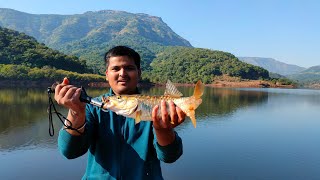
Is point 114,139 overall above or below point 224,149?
above

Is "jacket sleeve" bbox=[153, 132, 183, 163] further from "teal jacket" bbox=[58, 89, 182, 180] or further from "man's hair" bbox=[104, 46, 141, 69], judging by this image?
"man's hair" bbox=[104, 46, 141, 69]

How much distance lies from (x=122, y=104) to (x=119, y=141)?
41cm

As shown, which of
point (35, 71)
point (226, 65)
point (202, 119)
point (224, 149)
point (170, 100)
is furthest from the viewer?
point (226, 65)

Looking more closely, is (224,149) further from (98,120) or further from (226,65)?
(226,65)

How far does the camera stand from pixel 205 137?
73.7 ft

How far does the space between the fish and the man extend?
12 cm

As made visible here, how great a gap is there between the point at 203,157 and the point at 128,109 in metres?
16.0

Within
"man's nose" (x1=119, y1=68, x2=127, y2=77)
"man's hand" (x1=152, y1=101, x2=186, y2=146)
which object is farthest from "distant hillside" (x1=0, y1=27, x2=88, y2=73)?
"man's hand" (x1=152, y1=101, x2=186, y2=146)

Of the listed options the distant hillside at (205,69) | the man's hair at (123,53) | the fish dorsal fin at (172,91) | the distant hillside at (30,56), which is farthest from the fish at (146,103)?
the distant hillside at (205,69)

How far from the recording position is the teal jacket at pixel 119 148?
2508 mm

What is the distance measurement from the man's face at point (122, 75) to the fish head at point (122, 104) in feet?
1.31

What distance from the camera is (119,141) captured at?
2.58 m

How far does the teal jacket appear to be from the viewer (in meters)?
2.51

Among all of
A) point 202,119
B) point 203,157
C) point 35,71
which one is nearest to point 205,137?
point 203,157
